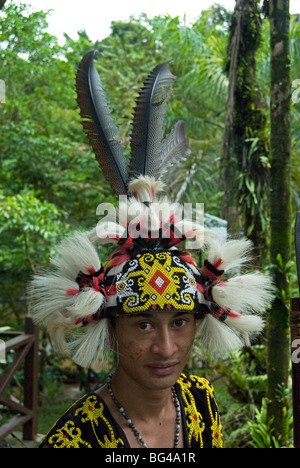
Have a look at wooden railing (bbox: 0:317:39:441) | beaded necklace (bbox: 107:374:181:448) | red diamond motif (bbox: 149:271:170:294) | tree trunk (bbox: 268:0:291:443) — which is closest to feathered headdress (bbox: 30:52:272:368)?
red diamond motif (bbox: 149:271:170:294)

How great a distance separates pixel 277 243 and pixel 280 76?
A: 1.18 meters

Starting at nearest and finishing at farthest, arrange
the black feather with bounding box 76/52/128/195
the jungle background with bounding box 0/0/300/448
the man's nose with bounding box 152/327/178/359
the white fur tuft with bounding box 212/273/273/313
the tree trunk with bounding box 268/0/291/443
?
the man's nose with bounding box 152/327/178/359, the white fur tuft with bounding box 212/273/273/313, the black feather with bounding box 76/52/128/195, the tree trunk with bounding box 268/0/291/443, the jungle background with bounding box 0/0/300/448

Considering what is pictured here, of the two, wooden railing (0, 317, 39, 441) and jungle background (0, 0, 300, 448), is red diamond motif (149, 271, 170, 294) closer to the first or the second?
jungle background (0, 0, 300, 448)

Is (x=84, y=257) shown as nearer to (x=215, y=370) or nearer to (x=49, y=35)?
(x=215, y=370)

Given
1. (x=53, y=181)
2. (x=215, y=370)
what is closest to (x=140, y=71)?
→ (x=53, y=181)

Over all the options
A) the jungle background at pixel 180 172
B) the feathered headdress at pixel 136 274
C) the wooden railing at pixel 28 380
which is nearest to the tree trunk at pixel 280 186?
the jungle background at pixel 180 172

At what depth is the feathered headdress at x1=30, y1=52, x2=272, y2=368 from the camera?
60.5 inches

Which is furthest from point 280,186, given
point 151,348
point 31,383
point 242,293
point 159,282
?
point 31,383

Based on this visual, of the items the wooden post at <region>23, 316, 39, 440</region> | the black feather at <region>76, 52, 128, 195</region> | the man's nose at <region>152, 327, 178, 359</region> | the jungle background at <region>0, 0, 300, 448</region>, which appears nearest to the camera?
the man's nose at <region>152, 327, 178, 359</region>

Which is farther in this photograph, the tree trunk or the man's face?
the tree trunk

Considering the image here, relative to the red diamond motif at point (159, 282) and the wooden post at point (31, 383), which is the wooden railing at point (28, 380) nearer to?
the wooden post at point (31, 383)

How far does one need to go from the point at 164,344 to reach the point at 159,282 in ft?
0.66

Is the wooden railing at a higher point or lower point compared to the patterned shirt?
lower

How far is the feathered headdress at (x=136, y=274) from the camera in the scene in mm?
1536
